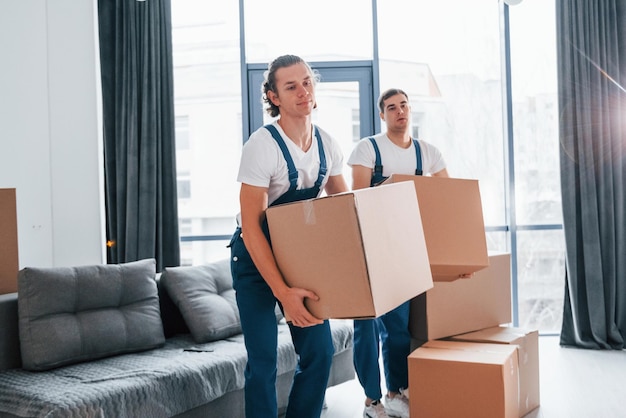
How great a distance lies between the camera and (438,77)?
15.2 ft

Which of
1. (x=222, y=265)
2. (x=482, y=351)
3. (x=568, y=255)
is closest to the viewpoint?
(x=482, y=351)

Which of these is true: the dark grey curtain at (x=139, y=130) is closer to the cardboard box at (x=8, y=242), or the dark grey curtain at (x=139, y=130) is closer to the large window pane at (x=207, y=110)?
the large window pane at (x=207, y=110)

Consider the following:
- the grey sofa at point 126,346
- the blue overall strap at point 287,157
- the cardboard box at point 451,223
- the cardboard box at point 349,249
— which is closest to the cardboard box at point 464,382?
the cardboard box at point 451,223

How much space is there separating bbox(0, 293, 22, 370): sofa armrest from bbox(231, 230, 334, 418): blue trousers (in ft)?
3.33

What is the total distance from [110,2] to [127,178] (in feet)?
3.90

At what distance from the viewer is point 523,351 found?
9.34ft

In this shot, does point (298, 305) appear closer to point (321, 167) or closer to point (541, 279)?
point (321, 167)

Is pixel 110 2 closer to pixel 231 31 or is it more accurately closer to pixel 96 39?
pixel 96 39

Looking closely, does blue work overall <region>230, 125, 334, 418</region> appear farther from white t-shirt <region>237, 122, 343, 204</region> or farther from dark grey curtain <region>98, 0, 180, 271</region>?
dark grey curtain <region>98, 0, 180, 271</region>

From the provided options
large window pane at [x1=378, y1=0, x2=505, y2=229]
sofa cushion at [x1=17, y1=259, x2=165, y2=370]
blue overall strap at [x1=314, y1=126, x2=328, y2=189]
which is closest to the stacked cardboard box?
blue overall strap at [x1=314, y1=126, x2=328, y2=189]

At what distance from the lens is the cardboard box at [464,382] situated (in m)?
2.48

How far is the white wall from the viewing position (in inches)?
149

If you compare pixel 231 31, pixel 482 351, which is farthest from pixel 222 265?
pixel 231 31

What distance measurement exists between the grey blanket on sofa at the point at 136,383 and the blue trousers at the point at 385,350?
1.06 ft
